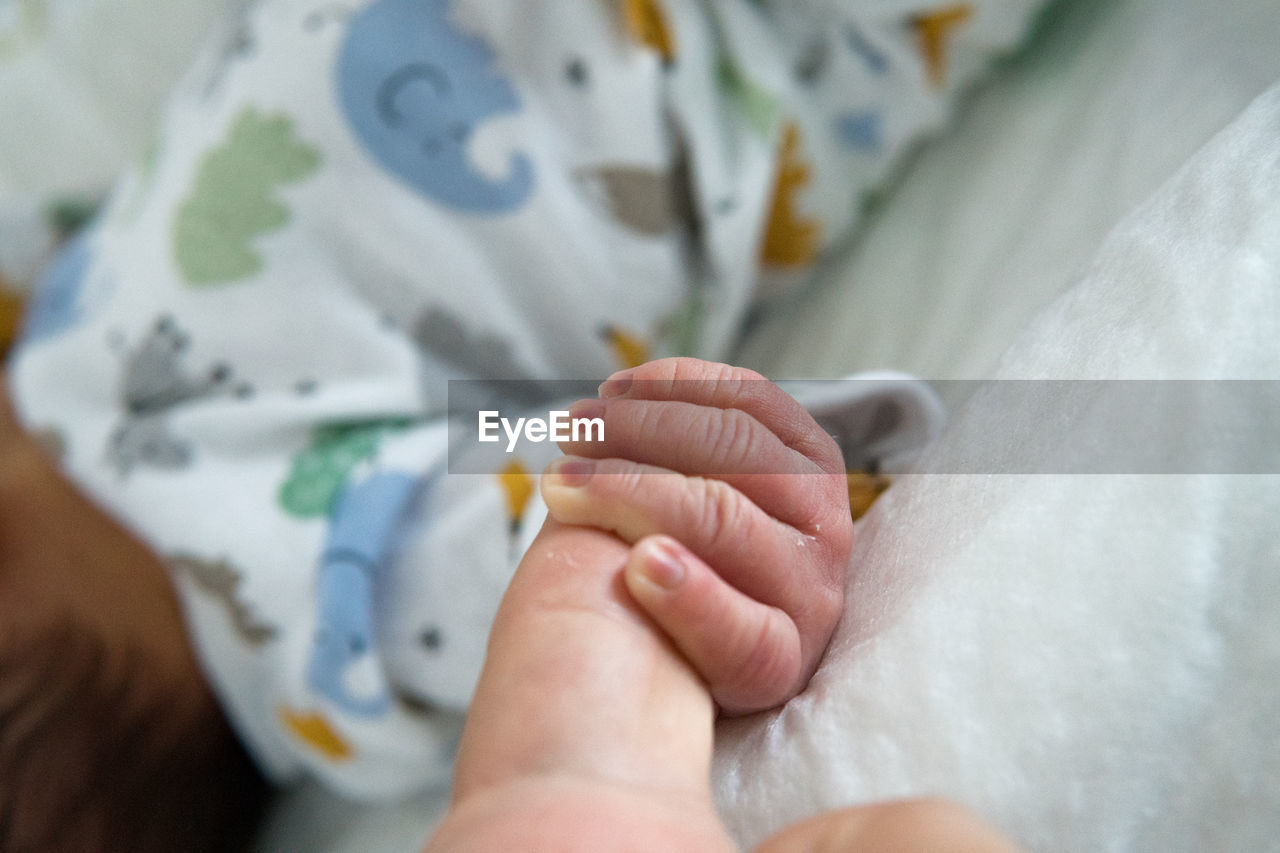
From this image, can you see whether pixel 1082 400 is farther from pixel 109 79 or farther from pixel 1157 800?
pixel 109 79

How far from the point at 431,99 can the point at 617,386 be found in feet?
1.13

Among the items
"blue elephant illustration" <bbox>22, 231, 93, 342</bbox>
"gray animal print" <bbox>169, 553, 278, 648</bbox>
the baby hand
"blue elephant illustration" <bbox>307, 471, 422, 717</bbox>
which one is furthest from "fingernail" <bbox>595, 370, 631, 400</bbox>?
"blue elephant illustration" <bbox>22, 231, 93, 342</bbox>

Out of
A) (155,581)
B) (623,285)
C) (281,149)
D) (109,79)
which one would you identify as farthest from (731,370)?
(109,79)

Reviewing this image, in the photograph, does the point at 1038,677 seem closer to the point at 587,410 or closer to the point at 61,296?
the point at 587,410

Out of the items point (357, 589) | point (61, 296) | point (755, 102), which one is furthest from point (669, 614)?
point (61, 296)

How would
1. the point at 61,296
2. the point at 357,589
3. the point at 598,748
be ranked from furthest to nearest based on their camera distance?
the point at 61,296, the point at 357,589, the point at 598,748

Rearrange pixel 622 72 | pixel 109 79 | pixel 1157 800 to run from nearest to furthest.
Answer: pixel 1157 800
pixel 622 72
pixel 109 79

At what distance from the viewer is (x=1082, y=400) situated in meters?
0.23

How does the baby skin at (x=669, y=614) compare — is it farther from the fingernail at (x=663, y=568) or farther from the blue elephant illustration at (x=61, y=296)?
the blue elephant illustration at (x=61, y=296)

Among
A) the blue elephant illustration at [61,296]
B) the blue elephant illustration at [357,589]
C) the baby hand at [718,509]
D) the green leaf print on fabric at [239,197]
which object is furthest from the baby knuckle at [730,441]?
the blue elephant illustration at [61,296]

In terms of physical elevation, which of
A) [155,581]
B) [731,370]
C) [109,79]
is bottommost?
[155,581]

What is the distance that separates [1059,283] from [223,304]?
454mm

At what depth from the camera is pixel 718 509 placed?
0.20 m

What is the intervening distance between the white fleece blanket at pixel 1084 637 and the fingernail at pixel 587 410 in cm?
8
